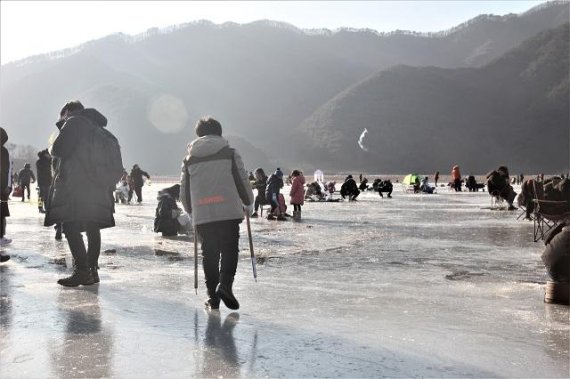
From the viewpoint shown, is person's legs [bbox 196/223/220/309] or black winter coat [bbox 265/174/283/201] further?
black winter coat [bbox 265/174/283/201]

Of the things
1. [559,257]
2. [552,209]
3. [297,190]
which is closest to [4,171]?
[559,257]

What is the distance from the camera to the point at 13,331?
4.71 metres

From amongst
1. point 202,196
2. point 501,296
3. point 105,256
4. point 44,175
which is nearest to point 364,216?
point 44,175

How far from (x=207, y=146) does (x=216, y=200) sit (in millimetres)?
476

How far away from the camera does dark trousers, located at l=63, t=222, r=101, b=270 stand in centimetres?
640

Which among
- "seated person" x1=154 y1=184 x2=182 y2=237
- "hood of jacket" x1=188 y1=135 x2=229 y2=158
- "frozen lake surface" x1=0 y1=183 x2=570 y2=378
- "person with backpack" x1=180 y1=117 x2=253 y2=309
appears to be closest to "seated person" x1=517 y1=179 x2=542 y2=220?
"frozen lake surface" x1=0 y1=183 x2=570 y2=378

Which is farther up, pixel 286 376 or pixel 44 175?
pixel 44 175

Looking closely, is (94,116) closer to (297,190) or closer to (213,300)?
(213,300)

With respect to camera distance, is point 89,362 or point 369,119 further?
point 369,119

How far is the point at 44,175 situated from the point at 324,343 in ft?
39.1

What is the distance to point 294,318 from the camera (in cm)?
522

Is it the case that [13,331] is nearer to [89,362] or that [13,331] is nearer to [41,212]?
[89,362]

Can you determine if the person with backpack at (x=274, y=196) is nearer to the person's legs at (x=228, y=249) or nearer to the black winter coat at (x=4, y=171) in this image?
the black winter coat at (x=4, y=171)

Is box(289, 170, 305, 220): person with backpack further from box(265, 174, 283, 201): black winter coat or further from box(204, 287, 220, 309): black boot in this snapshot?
box(204, 287, 220, 309): black boot
